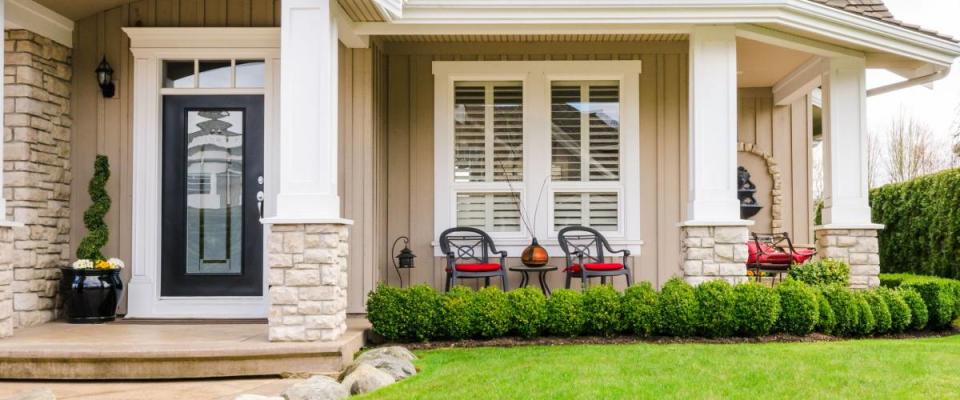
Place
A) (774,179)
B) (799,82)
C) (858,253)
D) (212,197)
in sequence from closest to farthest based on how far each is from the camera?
1. (212,197)
2. (858,253)
3. (799,82)
4. (774,179)

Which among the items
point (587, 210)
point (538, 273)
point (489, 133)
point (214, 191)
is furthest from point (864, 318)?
point (214, 191)

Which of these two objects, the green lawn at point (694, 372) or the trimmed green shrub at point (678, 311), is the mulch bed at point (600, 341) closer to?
the trimmed green shrub at point (678, 311)

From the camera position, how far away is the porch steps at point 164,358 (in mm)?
5168

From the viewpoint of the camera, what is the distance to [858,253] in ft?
24.6

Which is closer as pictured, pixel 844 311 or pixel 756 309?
pixel 756 309

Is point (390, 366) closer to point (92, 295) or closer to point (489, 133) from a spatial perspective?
point (92, 295)

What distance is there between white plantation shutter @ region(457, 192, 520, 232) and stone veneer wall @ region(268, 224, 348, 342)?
257 centimetres

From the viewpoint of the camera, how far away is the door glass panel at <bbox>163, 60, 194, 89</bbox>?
7109 millimetres

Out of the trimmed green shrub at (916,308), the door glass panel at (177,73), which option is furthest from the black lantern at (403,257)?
the trimmed green shrub at (916,308)

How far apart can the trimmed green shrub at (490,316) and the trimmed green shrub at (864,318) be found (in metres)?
2.65

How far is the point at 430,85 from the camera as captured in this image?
26.5 feet

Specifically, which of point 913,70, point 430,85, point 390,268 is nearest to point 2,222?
point 390,268

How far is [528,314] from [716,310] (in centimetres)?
135

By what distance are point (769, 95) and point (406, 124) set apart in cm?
459
